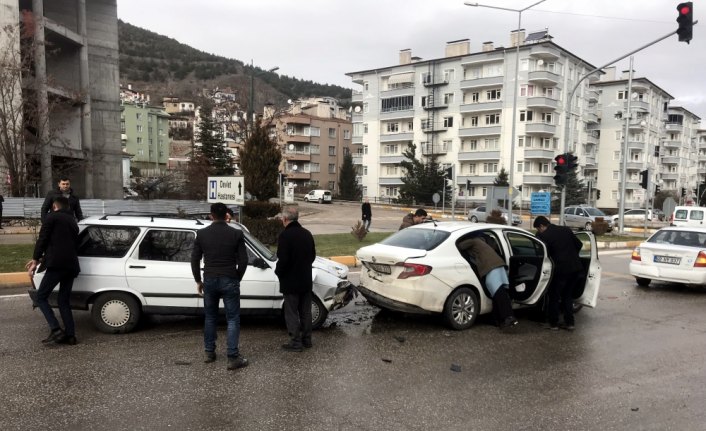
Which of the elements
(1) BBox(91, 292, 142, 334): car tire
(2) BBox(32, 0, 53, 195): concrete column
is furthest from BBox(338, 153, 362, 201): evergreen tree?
(1) BBox(91, 292, 142, 334): car tire

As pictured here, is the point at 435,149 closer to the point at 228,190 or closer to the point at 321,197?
the point at 321,197

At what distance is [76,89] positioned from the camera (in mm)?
33906

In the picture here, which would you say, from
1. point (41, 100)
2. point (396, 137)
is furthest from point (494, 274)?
point (396, 137)

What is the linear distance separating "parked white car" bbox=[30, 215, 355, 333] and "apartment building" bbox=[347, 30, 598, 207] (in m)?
50.8

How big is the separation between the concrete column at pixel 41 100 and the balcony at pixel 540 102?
46.0 metres

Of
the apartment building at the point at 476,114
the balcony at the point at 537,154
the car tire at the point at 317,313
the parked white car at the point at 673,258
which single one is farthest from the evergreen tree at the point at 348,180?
the car tire at the point at 317,313

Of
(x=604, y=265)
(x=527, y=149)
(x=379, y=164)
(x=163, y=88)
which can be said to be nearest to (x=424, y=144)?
(x=379, y=164)

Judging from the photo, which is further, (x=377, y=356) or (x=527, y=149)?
(x=527, y=149)

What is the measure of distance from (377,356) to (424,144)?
205 ft

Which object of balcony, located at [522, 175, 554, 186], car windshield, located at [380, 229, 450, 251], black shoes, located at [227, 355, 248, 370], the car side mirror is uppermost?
balcony, located at [522, 175, 554, 186]

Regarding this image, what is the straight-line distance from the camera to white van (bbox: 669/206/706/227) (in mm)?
24625

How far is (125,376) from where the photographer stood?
5055 millimetres

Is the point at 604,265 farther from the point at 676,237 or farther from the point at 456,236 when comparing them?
the point at 456,236

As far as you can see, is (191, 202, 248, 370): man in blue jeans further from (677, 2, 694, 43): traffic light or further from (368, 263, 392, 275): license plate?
(677, 2, 694, 43): traffic light
